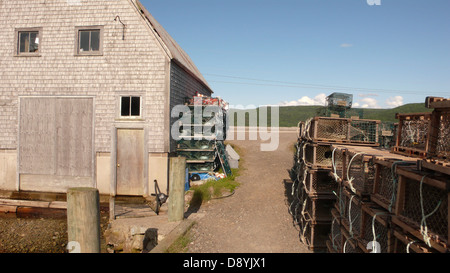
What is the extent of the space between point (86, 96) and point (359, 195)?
1026 cm

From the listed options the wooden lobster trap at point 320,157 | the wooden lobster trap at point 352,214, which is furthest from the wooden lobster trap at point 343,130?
the wooden lobster trap at point 352,214

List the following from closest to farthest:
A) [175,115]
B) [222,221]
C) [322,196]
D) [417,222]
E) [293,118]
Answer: [417,222], [322,196], [222,221], [175,115], [293,118]

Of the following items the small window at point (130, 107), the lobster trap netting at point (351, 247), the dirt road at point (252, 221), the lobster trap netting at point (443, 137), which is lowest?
the dirt road at point (252, 221)

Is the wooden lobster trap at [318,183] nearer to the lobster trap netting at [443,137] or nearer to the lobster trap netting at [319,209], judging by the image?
the lobster trap netting at [319,209]

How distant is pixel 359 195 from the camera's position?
4707 mm

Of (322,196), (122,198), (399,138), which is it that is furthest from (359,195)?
(122,198)

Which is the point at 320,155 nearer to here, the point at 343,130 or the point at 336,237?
the point at 343,130

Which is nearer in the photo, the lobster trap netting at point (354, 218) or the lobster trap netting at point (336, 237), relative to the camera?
the lobster trap netting at point (354, 218)

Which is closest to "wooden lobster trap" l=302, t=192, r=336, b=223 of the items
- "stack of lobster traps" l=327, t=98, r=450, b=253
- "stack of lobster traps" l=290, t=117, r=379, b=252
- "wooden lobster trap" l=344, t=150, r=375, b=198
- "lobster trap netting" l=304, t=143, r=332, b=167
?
"stack of lobster traps" l=290, t=117, r=379, b=252

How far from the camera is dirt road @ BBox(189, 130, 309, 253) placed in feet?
22.9

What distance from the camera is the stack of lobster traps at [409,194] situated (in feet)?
10.1

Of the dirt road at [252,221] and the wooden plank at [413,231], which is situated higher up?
the wooden plank at [413,231]

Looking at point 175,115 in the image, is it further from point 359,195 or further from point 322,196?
point 359,195
